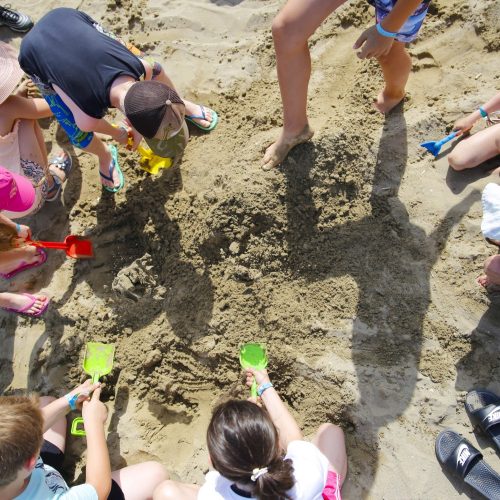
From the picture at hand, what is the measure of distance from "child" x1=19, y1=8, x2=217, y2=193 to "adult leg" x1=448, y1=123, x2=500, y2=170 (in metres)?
1.37

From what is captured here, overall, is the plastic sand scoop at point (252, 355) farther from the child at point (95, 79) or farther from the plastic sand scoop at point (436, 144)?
the plastic sand scoop at point (436, 144)

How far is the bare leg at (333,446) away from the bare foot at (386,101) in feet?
5.55

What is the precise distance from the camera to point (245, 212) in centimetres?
228

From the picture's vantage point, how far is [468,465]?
183 centimetres

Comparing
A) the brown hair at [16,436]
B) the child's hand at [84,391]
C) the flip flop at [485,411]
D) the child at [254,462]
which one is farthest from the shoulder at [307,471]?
the child's hand at [84,391]

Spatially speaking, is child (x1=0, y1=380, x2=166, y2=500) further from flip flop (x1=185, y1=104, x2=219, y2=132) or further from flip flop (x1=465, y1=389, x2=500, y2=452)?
flip flop (x1=185, y1=104, x2=219, y2=132)

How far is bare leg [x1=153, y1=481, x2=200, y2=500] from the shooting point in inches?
74.2

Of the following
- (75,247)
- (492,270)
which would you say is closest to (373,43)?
(492,270)

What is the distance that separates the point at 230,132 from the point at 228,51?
2.39ft

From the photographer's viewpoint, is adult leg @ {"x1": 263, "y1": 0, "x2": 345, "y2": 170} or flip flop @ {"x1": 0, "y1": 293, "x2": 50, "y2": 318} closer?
adult leg @ {"x1": 263, "y1": 0, "x2": 345, "y2": 170}

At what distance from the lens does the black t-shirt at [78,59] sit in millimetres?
1998

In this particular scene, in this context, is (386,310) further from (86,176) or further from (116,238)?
(86,176)

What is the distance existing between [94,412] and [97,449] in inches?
7.6

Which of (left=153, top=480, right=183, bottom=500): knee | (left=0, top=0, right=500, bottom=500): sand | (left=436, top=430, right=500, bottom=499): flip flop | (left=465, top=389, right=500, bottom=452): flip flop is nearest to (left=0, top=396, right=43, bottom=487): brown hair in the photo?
(left=153, top=480, right=183, bottom=500): knee
